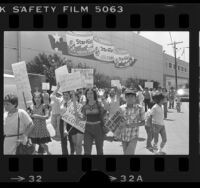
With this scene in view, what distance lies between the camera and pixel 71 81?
5.21 metres

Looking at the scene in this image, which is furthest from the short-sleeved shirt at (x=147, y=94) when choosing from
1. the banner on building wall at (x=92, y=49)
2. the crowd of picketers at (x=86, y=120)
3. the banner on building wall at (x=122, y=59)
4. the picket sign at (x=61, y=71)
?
the picket sign at (x=61, y=71)

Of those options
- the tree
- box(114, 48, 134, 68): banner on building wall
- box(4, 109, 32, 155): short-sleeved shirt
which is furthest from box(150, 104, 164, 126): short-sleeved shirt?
box(4, 109, 32, 155): short-sleeved shirt

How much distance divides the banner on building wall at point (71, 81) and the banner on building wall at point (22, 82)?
0.51 m

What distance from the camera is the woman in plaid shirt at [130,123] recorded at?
508 centimetres

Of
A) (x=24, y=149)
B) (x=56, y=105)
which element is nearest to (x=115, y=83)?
(x=56, y=105)

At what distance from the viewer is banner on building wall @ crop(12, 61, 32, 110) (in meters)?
4.94

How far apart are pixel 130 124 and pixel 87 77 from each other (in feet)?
2.97

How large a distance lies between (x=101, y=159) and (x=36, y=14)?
6.34 ft

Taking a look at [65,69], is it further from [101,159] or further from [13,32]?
[101,159]

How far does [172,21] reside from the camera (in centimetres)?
430

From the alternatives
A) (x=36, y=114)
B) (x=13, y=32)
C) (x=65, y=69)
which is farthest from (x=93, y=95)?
(x=13, y=32)

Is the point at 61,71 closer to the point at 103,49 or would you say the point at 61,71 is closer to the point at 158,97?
the point at 103,49

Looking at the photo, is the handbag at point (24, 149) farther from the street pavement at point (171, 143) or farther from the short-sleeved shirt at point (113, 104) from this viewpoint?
the short-sleeved shirt at point (113, 104)

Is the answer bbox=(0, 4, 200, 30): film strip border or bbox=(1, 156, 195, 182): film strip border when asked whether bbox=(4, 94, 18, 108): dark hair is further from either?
bbox=(0, 4, 200, 30): film strip border
